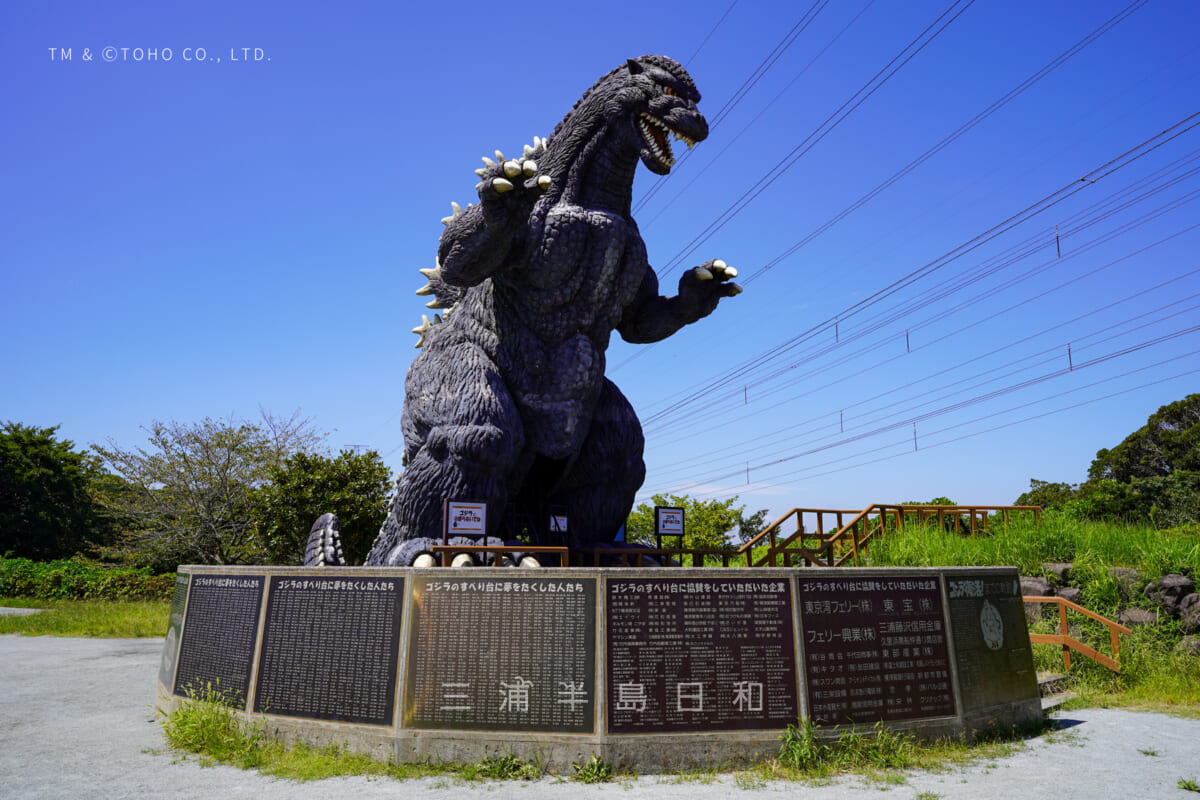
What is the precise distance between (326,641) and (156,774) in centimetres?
119

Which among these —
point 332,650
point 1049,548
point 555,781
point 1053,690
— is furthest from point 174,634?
point 1049,548

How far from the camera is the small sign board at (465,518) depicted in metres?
6.50

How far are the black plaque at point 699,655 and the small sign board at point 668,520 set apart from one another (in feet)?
9.61

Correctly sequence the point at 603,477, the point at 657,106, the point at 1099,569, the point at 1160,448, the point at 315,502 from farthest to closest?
the point at 1160,448 → the point at 315,502 → the point at 1099,569 → the point at 603,477 → the point at 657,106

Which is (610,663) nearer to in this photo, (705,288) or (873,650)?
(873,650)

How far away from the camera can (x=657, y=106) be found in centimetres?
685

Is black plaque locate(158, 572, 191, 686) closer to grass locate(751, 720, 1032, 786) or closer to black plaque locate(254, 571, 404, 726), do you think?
black plaque locate(254, 571, 404, 726)

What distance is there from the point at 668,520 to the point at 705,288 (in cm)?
246

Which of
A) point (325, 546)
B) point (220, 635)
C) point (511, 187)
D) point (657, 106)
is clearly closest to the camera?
point (220, 635)

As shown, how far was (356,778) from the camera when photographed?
4.54 m

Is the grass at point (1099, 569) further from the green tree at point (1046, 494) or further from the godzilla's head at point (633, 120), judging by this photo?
the green tree at point (1046, 494)

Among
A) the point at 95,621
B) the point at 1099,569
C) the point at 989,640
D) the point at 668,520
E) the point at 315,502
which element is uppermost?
the point at 315,502

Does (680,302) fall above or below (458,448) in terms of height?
above

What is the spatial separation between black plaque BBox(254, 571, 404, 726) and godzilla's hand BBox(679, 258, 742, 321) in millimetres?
4371
